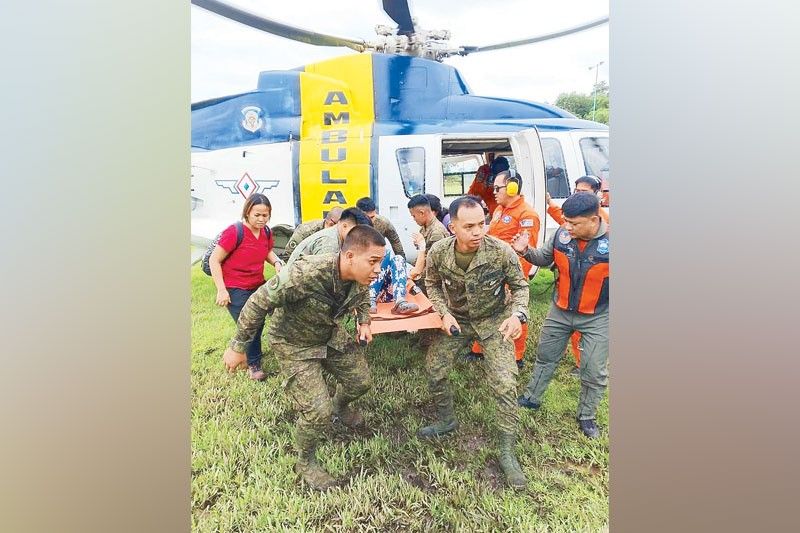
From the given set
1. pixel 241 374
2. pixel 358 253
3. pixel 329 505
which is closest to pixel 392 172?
pixel 358 253

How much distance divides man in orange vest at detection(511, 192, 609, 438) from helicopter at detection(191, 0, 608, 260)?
5.1 inches

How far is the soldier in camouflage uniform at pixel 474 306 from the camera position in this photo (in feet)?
6.08

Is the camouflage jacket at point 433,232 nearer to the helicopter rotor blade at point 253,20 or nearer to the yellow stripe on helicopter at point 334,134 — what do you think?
the yellow stripe on helicopter at point 334,134

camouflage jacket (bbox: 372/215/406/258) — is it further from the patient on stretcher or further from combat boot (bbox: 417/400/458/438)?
combat boot (bbox: 417/400/458/438)

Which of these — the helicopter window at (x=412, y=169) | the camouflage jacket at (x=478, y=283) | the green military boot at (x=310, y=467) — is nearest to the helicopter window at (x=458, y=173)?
the helicopter window at (x=412, y=169)

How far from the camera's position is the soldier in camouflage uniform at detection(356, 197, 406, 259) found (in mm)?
1922

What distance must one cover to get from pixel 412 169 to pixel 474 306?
0.73 metres

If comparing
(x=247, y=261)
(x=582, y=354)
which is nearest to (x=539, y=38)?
(x=582, y=354)

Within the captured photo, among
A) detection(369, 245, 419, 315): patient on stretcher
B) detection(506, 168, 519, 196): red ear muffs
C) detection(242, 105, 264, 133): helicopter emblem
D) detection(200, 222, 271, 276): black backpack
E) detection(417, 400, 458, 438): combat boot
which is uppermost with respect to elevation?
detection(242, 105, 264, 133): helicopter emblem

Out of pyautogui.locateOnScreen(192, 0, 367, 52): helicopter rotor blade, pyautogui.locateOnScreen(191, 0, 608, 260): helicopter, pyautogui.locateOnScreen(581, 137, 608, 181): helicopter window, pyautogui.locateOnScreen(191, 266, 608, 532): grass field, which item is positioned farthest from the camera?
pyautogui.locateOnScreen(581, 137, 608, 181): helicopter window

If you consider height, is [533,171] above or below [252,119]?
below

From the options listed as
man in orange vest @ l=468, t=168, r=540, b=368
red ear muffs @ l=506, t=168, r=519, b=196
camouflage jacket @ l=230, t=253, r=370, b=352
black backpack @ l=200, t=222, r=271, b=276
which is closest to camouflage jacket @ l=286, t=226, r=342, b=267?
camouflage jacket @ l=230, t=253, r=370, b=352

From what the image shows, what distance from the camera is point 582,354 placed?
1.94 meters

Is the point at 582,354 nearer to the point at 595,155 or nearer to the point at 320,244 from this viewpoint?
the point at 595,155
